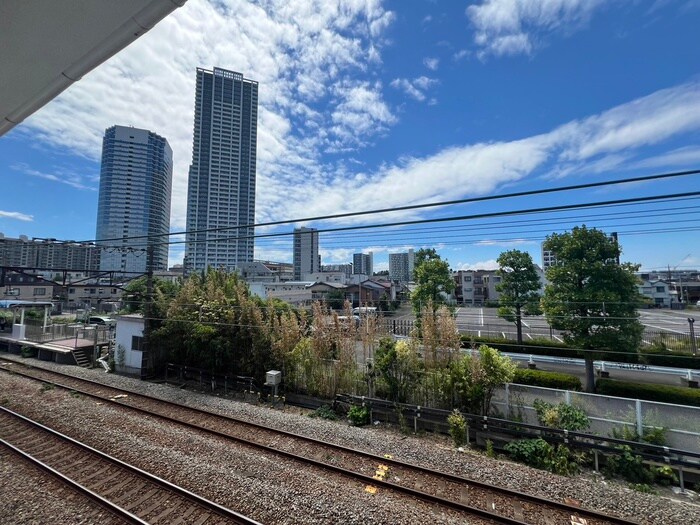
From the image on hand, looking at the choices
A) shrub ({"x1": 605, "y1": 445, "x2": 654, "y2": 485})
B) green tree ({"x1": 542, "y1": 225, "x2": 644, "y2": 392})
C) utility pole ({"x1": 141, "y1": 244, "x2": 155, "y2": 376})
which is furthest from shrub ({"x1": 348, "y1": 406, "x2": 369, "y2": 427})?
utility pole ({"x1": 141, "y1": 244, "x2": 155, "y2": 376})

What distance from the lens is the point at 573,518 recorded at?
192 inches

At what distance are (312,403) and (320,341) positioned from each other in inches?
75.1

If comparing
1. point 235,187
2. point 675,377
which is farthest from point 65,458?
point 235,187

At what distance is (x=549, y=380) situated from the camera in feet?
37.2

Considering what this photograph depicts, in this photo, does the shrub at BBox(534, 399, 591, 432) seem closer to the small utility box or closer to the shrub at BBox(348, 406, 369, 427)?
the shrub at BBox(348, 406, 369, 427)

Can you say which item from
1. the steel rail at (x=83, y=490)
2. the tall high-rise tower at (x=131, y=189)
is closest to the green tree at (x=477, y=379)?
the steel rail at (x=83, y=490)

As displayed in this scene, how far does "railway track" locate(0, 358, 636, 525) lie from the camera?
495 centimetres

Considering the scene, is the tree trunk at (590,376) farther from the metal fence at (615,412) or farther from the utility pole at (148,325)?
the utility pole at (148,325)

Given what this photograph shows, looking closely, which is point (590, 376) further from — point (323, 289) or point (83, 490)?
point (323, 289)

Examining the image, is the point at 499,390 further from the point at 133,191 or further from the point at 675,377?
the point at 133,191

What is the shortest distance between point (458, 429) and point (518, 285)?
11739 mm

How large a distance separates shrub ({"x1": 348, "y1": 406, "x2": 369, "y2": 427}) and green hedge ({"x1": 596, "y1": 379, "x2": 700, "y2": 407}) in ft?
27.6

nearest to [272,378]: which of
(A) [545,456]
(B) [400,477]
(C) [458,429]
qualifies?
(B) [400,477]

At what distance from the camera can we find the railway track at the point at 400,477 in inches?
195
